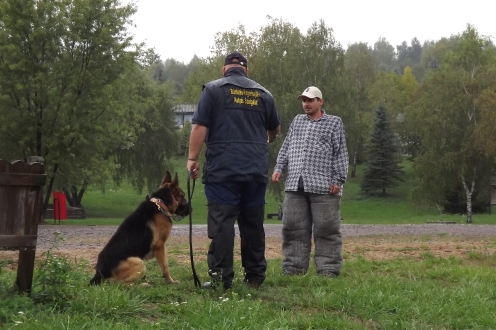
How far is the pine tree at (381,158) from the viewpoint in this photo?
56062 mm

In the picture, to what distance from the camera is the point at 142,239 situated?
6781mm

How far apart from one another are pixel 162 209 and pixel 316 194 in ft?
6.47

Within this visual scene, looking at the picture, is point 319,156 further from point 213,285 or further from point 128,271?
point 128,271

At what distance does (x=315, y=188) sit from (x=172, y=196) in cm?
176

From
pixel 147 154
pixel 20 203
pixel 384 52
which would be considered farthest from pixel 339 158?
pixel 384 52

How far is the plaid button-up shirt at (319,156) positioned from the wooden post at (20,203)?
3628 mm

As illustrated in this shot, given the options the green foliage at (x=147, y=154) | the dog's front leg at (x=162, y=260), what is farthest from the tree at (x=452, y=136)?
the dog's front leg at (x=162, y=260)

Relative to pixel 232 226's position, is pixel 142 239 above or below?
below

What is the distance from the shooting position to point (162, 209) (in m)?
7.02

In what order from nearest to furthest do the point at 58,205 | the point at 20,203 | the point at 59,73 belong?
the point at 20,203, the point at 59,73, the point at 58,205

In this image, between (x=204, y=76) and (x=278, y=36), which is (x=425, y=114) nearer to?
(x=278, y=36)

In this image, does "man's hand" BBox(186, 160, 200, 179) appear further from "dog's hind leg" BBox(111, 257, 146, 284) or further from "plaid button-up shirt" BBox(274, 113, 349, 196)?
"plaid button-up shirt" BBox(274, 113, 349, 196)

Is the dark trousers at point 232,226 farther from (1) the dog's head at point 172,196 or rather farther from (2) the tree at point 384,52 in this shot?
(2) the tree at point 384,52

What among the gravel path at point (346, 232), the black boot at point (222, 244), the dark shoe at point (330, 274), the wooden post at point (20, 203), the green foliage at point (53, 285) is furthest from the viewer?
the gravel path at point (346, 232)
